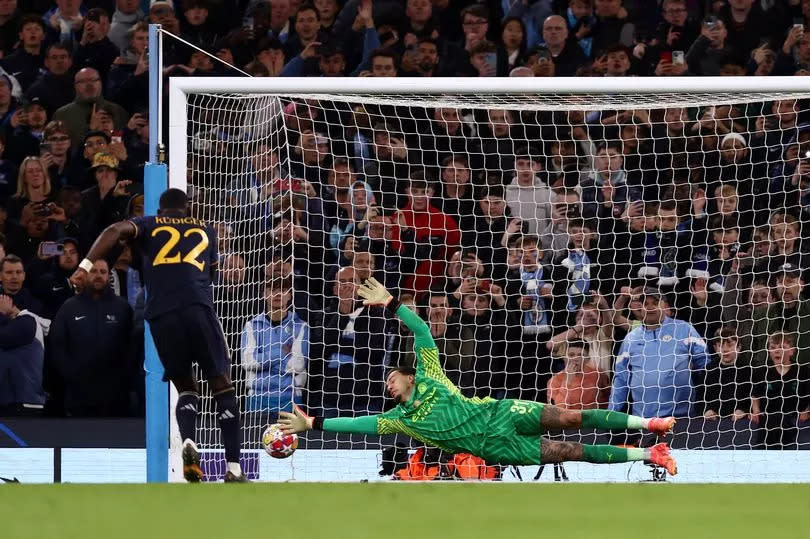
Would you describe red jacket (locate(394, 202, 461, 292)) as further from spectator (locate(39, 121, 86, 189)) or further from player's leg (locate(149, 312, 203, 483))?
player's leg (locate(149, 312, 203, 483))

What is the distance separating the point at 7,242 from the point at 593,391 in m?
5.03

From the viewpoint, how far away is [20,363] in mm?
10422

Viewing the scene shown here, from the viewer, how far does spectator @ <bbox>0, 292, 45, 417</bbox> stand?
10.4 m

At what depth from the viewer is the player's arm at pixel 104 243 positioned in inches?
294

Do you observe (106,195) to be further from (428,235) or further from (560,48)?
(560,48)

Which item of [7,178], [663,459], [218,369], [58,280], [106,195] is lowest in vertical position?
[663,459]

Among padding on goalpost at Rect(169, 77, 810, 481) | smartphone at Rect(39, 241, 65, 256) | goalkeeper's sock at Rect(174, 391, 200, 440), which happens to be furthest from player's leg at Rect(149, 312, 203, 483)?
smartphone at Rect(39, 241, 65, 256)

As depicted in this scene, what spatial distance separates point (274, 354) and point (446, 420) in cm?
163

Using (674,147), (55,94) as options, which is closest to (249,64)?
(55,94)

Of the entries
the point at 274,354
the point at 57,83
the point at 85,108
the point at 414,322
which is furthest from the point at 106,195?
the point at 414,322

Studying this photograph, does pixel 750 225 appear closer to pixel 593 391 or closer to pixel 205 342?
pixel 593 391

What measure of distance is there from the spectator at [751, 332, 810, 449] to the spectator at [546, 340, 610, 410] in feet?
3.70

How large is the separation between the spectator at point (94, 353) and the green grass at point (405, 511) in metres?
4.11

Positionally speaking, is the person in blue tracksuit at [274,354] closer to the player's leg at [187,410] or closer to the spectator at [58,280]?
the spectator at [58,280]
